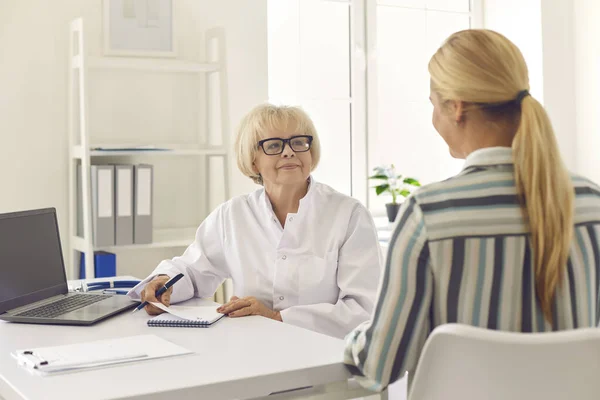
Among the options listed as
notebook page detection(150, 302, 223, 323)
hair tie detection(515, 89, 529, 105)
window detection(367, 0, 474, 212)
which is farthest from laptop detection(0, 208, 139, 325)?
window detection(367, 0, 474, 212)

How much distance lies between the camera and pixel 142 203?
326 centimetres

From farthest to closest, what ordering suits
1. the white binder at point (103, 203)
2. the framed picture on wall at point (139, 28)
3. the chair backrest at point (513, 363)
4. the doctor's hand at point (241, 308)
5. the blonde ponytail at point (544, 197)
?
the framed picture on wall at point (139, 28)
the white binder at point (103, 203)
the doctor's hand at point (241, 308)
the blonde ponytail at point (544, 197)
the chair backrest at point (513, 363)

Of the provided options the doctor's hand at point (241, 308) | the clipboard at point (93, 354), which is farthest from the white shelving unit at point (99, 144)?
the clipboard at point (93, 354)

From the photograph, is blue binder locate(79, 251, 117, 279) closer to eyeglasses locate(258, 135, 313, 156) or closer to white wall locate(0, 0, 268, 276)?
white wall locate(0, 0, 268, 276)

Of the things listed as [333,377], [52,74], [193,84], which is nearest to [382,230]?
[193,84]

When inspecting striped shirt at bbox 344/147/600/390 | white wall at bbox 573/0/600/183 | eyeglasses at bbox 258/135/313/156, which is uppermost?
white wall at bbox 573/0/600/183

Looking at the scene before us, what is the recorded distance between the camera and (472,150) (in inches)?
54.4

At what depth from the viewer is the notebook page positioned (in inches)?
73.0

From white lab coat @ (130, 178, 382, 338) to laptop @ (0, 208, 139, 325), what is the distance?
0.17 metres

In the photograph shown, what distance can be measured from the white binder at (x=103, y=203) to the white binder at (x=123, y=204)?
2 centimetres

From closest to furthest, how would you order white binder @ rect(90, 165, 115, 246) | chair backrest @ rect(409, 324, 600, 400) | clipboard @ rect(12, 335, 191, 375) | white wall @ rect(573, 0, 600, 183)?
chair backrest @ rect(409, 324, 600, 400)
clipboard @ rect(12, 335, 191, 375)
white binder @ rect(90, 165, 115, 246)
white wall @ rect(573, 0, 600, 183)

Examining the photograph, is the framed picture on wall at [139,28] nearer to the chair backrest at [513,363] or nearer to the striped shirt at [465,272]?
the striped shirt at [465,272]

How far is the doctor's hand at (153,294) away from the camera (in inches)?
78.8

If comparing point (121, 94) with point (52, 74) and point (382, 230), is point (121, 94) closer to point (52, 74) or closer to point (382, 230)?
point (52, 74)
